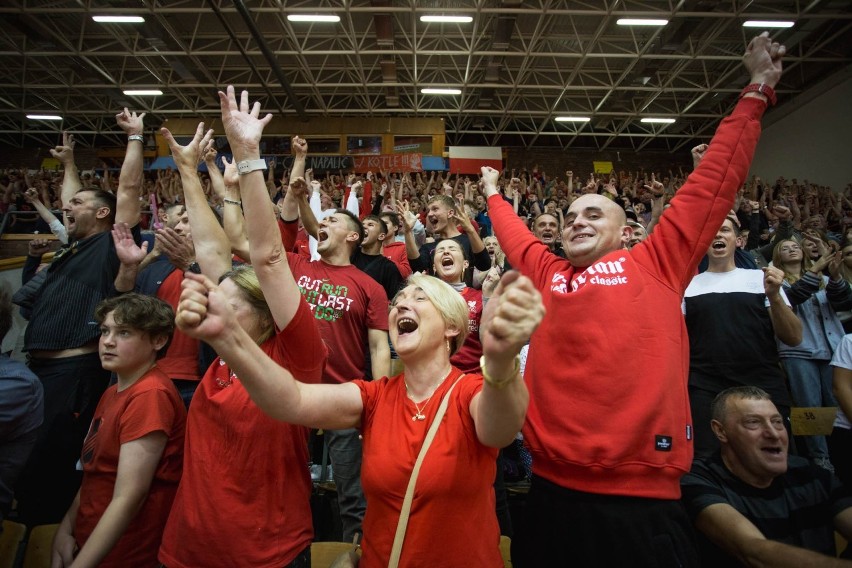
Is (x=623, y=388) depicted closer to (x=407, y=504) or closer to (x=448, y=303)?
(x=448, y=303)

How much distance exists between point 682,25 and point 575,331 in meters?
11.9

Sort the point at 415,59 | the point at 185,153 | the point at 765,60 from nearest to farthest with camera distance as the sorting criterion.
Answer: the point at 765,60, the point at 185,153, the point at 415,59

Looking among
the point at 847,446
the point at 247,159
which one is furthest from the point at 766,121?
the point at 247,159

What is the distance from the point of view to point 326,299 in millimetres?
2568

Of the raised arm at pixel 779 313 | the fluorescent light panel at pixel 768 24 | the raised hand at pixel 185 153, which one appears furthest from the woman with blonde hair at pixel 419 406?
the fluorescent light panel at pixel 768 24

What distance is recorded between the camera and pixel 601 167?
653 inches

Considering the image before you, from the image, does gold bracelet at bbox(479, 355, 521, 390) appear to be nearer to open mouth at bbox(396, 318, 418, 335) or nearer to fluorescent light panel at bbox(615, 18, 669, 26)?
open mouth at bbox(396, 318, 418, 335)

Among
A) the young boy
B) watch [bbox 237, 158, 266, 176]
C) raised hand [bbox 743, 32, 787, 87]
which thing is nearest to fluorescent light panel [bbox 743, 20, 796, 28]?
raised hand [bbox 743, 32, 787, 87]

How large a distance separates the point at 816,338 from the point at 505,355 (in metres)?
3.53

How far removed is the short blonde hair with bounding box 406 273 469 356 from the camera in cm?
147

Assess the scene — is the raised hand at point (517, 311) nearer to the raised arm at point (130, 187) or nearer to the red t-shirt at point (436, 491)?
the red t-shirt at point (436, 491)

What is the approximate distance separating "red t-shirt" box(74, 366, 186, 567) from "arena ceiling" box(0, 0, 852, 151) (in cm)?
938

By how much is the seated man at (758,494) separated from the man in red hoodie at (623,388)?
1.26ft

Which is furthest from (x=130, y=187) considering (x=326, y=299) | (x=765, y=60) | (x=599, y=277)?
(x=765, y=60)
